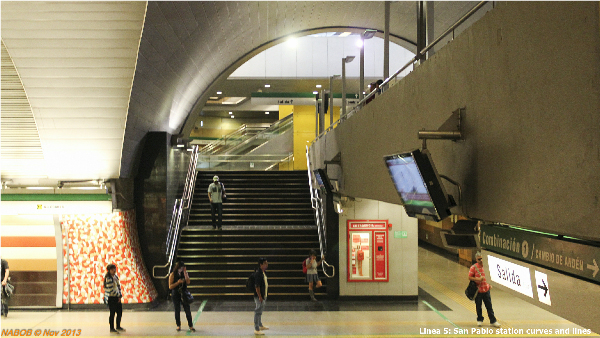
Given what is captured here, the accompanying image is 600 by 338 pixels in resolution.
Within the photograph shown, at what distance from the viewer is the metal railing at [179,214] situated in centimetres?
1170

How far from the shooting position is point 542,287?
255 cm

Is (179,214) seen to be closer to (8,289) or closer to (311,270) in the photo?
(311,270)

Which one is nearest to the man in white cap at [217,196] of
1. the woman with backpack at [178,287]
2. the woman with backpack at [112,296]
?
the woman with backpack at [178,287]

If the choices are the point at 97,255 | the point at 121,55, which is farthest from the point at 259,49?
the point at 97,255

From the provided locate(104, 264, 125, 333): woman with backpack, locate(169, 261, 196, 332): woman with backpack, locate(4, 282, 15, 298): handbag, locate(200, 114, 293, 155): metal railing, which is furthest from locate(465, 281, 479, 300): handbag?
locate(200, 114, 293, 155): metal railing

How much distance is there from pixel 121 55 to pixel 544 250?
7.47m

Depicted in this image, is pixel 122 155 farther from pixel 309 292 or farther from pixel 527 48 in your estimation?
pixel 527 48

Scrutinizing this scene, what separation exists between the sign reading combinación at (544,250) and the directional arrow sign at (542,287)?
6 centimetres

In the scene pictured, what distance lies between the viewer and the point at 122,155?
34.3 ft

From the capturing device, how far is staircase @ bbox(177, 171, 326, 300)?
11680 millimetres

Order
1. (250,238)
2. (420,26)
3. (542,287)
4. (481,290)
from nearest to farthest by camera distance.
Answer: (542,287), (420,26), (481,290), (250,238)

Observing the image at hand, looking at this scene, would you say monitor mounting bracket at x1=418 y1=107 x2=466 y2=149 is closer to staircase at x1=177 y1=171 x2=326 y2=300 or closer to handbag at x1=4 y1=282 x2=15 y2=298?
staircase at x1=177 y1=171 x2=326 y2=300

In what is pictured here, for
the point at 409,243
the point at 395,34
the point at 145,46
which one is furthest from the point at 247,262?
the point at 395,34

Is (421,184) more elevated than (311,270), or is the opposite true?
(421,184)
